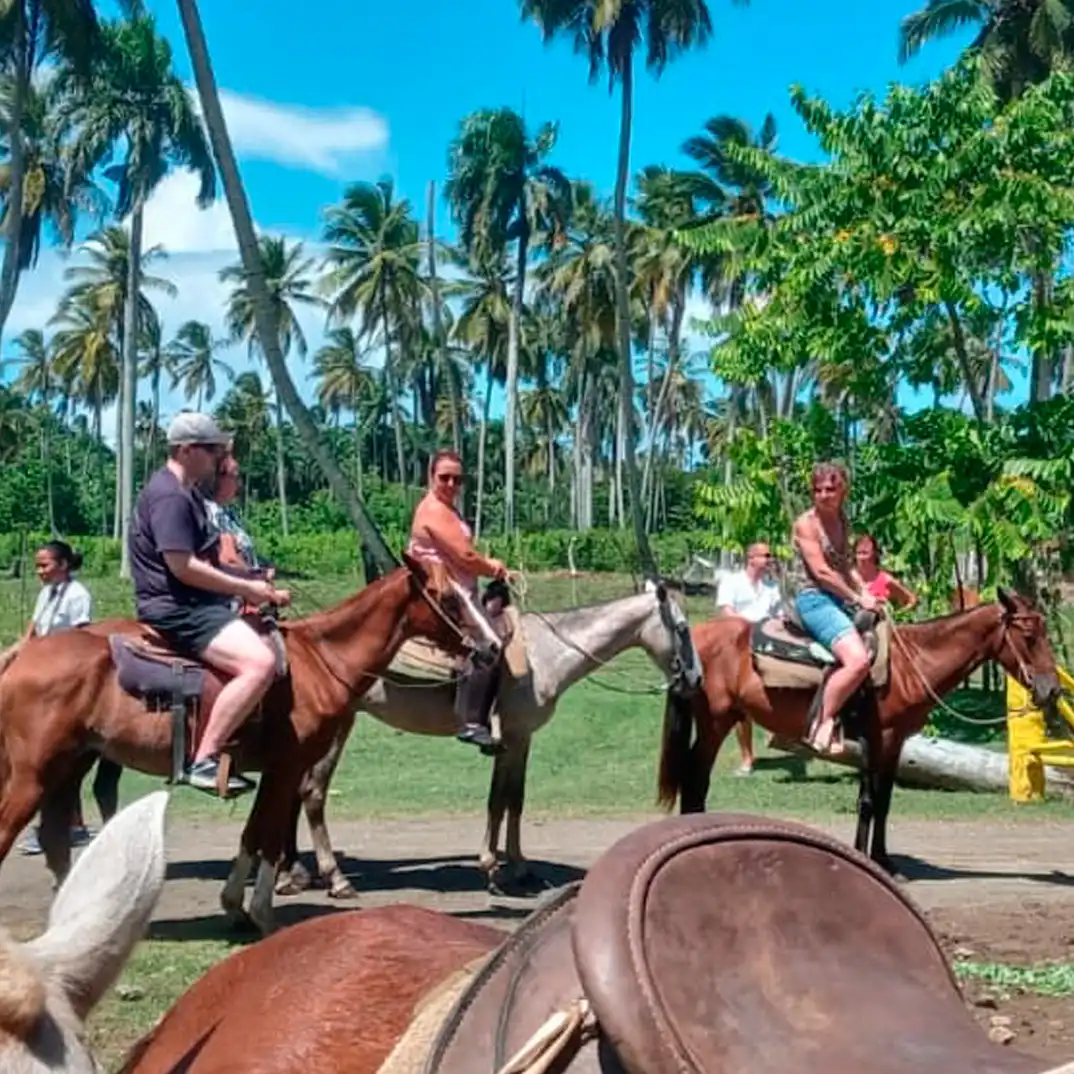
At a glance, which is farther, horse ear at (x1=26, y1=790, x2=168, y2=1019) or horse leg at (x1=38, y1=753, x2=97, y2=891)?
horse leg at (x1=38, y1=753, x2=97, y2=891)

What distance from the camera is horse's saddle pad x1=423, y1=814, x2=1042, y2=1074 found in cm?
152

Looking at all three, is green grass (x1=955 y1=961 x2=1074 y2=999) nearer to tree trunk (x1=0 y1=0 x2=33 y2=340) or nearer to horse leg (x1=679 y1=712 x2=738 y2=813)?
horse leg (x1=679 y1=712 x2=738 y2=813)

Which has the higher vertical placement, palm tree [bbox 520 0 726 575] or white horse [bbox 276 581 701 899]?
palm tree [bbox 520 0 726 575]

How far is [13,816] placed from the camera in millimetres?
7934

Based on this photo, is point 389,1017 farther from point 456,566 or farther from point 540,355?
point 540,355

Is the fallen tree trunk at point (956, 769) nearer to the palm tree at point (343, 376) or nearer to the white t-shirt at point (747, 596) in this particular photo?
the white t-shirt at point (747, 596)

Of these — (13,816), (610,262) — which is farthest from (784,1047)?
(610,262)

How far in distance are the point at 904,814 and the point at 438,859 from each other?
4.73m

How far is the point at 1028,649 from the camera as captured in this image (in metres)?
10.7

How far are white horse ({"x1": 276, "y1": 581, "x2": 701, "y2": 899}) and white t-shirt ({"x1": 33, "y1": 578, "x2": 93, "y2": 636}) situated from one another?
2371mm

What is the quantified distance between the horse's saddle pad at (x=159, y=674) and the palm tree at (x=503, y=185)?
44.2 metres

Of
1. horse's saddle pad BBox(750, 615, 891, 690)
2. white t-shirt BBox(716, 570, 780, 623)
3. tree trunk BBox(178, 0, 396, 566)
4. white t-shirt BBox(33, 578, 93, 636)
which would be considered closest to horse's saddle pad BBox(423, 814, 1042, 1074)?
horse's saddle pad BBox(750, 615, 891, 690)

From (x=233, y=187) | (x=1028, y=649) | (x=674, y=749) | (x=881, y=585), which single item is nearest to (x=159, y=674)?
(x=674, y=749)

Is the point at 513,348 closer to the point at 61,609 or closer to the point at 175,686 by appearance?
the point at 61,609
